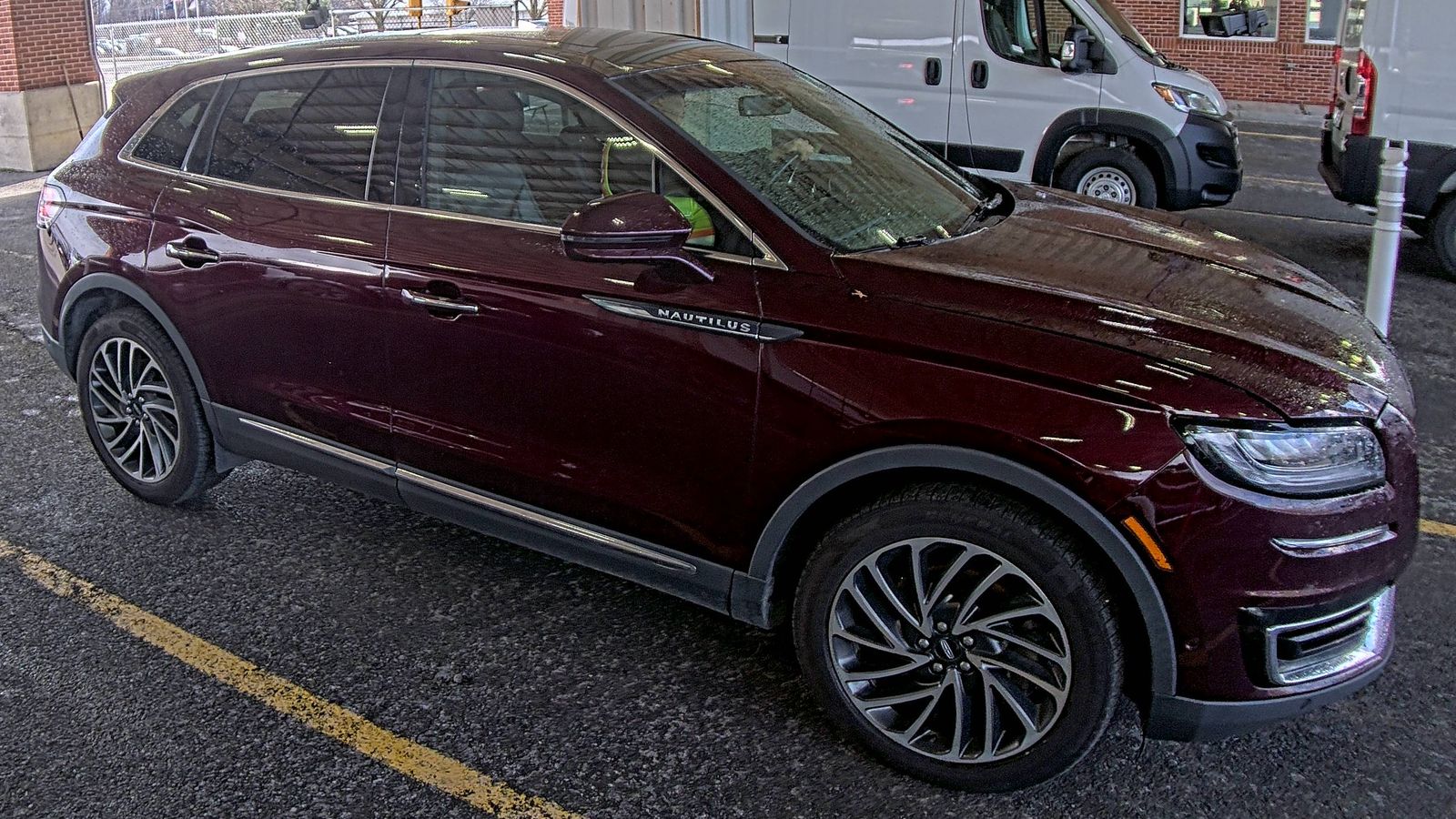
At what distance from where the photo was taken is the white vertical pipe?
580 cm

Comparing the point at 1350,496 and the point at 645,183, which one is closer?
the point at 1350,496

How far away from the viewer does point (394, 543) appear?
4559 millimetres

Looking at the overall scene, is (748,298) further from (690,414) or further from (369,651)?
(369,651)

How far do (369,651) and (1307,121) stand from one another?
58.1ft

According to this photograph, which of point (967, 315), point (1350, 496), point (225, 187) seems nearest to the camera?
point (1350, 496)

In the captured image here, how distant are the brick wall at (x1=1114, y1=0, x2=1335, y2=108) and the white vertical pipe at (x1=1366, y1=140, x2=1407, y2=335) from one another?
1485 centimetres

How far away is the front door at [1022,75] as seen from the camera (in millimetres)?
9344

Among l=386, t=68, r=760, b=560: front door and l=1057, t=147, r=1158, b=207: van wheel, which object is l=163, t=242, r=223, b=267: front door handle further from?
l=1057, t=147, r=1158, b=207: van wheel

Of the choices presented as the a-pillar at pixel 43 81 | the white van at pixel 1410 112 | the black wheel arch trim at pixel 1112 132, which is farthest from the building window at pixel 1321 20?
the a-pillar at pixel 43 81

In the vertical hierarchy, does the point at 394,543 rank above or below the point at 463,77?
below

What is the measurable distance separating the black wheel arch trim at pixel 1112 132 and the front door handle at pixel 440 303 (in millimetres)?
6828

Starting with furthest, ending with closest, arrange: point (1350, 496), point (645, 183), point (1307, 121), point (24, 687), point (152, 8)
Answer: point (152, 8)
point (1307, 121)
point (24, 687)
point (645, 183)
point (1350, 496)

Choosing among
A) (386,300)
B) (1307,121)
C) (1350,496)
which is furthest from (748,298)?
(1307,121)

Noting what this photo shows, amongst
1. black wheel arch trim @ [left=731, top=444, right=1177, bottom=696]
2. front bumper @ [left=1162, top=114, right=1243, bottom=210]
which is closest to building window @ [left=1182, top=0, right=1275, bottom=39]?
front bumper @ [left=1162, top=114, right=1243, bottom=210]
